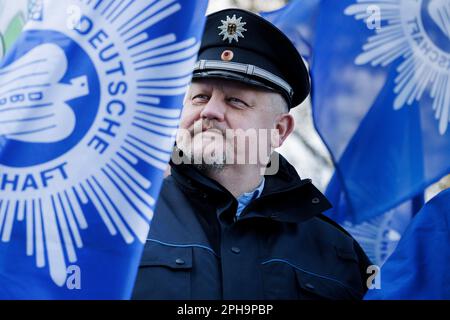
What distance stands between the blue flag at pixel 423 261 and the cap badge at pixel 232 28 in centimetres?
113

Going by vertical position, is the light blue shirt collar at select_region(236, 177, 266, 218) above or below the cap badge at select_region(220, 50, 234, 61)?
below

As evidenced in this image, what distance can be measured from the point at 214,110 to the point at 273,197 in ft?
1.29

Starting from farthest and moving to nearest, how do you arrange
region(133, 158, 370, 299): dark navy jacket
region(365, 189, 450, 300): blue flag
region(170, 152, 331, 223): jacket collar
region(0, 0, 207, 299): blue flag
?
1. region(170, 152, 331, 223): jacket collar
2. region(133, 158, 370, 299): dark navy jacket
3. region(365, 189, 450, 300): blue flag
4. region(0, 0, 207, 299): blue flag

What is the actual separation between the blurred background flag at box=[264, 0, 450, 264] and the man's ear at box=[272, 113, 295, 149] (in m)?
0.42

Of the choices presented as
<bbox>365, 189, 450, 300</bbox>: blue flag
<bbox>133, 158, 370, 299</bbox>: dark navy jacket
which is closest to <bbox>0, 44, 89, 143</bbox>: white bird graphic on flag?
<bbox>133, 158, 370, 299</bbox>: dark navy jacket

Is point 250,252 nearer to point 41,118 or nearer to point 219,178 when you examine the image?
point 219,178

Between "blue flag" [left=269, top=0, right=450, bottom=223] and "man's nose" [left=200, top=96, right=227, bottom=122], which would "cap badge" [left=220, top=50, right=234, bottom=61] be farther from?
"blue flag" [left=269, top=0, right=450, bottom=223]

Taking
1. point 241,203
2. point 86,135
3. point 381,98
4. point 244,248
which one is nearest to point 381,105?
point 381,98

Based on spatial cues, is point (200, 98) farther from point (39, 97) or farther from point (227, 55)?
point (39, 97)

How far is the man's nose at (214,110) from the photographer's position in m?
3.22

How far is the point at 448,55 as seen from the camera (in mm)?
3641

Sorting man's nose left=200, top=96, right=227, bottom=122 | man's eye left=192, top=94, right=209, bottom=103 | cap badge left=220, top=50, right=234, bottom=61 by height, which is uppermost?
cap badge left=220, top=50, right=234, bottom=61

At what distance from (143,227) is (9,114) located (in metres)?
0.52

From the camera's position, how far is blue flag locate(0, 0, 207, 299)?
2.41 m
